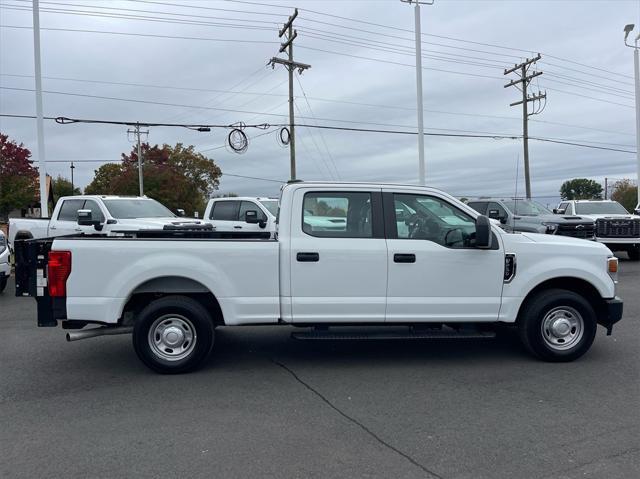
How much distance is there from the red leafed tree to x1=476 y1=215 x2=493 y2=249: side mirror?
43.8m

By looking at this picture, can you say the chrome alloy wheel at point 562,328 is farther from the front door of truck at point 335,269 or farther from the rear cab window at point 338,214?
the rear cab window at point 338,214

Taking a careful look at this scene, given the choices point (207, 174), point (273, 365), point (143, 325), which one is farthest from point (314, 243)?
point (207, 174)

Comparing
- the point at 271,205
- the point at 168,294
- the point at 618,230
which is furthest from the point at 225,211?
the point at 618,230

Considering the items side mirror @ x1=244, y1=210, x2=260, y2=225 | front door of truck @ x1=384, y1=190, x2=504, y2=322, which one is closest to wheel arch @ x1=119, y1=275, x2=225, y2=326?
front door of truck @ x1=384, y1=190, x2=504, y2=322

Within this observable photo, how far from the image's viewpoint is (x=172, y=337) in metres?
5.81

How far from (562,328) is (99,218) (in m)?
10.5

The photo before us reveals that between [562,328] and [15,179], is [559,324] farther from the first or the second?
[15,179]

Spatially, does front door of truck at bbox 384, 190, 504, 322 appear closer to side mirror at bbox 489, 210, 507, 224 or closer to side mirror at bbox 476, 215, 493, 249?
side mirror at bbox 476, 215, 493, 249

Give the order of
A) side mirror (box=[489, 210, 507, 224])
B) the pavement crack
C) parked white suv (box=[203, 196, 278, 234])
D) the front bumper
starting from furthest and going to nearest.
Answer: side mirror (box=[489, 210, 507, 224])
parked white suv (box=[203, 196, 278, 234])
the front bumper
the pavement crack

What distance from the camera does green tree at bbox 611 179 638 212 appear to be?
62225mm

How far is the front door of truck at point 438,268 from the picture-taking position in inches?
233

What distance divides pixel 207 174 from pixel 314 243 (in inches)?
2119

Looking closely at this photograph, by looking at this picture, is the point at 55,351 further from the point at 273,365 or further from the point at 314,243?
the point at 314,243

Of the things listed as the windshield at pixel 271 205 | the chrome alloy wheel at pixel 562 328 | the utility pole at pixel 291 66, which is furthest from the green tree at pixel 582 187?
the chrome alloy wheel at pixel 562 328
